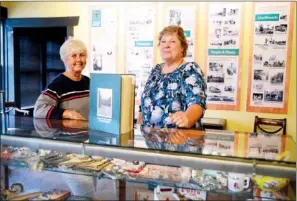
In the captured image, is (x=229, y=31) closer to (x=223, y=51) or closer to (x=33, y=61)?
(x=223, y=51)

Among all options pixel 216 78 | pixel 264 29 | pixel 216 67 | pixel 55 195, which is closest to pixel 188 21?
pixel 216 67

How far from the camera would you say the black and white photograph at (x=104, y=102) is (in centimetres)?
129

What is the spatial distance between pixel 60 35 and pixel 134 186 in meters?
3.93

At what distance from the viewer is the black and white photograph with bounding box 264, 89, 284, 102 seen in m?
3.65

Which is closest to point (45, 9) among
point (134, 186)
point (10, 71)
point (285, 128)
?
point (10, 71)

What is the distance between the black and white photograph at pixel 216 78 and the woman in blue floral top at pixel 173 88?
206 cm

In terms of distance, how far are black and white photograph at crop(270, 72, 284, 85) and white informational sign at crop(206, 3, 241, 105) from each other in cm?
41

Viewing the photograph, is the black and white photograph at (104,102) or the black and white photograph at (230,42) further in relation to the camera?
the black and white photograph at (230,42)

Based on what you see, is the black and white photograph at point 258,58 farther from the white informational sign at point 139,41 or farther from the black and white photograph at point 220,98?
the white informational sign at point 139,41

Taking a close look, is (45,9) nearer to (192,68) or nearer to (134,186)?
(192,68)

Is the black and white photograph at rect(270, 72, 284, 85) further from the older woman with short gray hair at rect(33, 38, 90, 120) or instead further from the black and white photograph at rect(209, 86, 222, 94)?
the older woman with short gray hair at rect(33, 38, 90, 120)

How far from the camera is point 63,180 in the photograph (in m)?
1.28

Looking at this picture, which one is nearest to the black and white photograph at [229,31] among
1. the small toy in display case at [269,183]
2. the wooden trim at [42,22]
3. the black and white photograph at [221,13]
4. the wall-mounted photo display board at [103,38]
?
the black and white photograph at [221,13]

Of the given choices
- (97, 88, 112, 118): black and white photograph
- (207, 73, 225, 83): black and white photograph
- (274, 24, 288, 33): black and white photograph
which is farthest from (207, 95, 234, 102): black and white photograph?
(97, 88, 112, 118): black and white photograph
